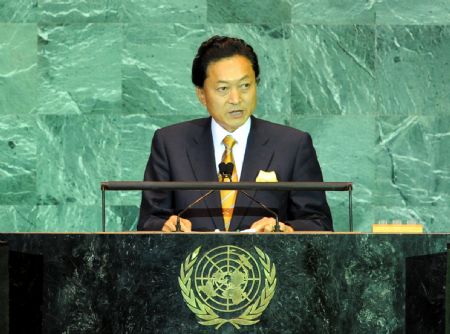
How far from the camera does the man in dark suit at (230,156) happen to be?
5.01 meters

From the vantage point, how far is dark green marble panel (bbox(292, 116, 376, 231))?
704 centimetres

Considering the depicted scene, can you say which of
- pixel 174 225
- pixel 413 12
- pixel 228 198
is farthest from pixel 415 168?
pixel 174 225

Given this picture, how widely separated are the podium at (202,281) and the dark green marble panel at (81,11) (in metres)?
3.27

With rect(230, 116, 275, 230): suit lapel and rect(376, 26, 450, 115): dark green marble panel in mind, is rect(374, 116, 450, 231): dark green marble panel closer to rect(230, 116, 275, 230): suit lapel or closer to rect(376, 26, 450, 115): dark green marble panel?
rect(376, 26, 450, 115): dark green marble panel

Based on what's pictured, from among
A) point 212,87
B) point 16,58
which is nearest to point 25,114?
point 16,58

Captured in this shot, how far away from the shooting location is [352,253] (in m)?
3.97

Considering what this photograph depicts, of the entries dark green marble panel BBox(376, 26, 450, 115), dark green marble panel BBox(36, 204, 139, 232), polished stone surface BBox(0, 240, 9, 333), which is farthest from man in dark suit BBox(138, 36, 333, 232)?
dark green marble panel BBox(376, 26, 450, 115)

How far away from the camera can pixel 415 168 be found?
7051 mm

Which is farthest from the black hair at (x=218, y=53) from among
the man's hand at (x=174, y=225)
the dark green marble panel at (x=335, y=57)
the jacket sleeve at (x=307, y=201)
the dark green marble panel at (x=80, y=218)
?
the dark green marble panel at (x=80, y=218)

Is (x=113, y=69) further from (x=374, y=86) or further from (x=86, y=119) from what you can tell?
(x=374, y=86)

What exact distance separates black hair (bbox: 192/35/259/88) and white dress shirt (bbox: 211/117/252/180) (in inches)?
9.1

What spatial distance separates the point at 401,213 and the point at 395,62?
3.12ft

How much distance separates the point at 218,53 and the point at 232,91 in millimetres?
228

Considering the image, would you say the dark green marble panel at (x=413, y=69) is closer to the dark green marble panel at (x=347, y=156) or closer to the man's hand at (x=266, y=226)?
the dark green marble panel at (x=347, y=156)
